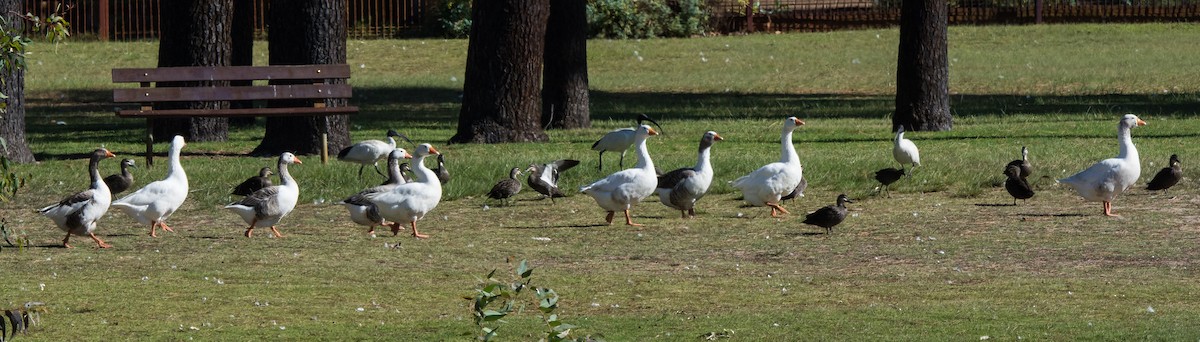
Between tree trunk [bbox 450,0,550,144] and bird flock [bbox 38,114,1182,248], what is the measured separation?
4.71m

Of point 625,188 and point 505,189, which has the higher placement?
point 625,188

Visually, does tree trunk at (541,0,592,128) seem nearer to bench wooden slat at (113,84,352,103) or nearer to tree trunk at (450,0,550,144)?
tree trunk at (450,0,550,144)

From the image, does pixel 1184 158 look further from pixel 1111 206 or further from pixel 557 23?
pixel 557 23

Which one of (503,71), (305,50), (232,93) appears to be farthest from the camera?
(503,71)

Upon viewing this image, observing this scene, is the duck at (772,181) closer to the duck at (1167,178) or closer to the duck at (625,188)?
the duck at (625,188)

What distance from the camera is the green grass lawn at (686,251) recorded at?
370 inches

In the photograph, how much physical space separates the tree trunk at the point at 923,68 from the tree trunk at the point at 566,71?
477 cm

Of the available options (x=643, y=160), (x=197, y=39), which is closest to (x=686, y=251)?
(x=643, y=160)

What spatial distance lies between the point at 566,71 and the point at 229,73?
6.17 metres

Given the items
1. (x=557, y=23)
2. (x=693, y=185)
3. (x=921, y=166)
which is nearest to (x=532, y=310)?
(x=693, y=185)

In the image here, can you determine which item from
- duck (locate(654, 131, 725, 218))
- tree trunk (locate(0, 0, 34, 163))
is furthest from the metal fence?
duck (locate(654, 131, 725, 218))

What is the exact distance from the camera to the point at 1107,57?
38375mm

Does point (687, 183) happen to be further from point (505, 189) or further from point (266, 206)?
point (266, 206)

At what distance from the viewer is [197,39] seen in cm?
2233
